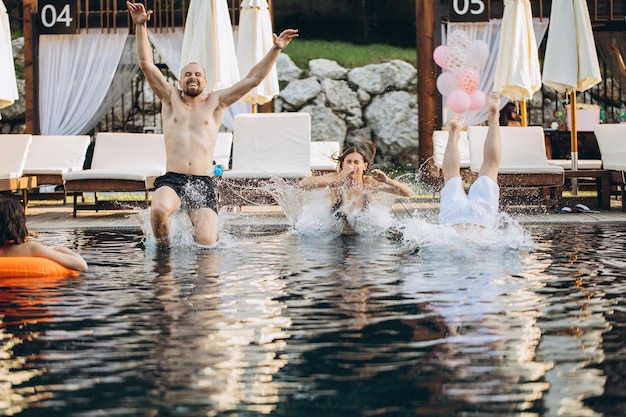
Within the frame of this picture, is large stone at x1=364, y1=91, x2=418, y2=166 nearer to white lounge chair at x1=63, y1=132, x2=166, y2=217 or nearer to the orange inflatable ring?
white lounge chair at x1=63, y1=132, x2=166, y2=217

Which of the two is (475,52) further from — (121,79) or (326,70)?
(326,70)

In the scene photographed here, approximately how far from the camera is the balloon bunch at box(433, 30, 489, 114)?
44.1 feet

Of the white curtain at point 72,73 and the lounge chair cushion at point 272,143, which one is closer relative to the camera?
the lounge chair cushion at point 272,143

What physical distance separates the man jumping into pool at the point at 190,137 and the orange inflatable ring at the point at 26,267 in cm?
160

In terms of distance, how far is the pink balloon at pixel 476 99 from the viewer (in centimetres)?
1383

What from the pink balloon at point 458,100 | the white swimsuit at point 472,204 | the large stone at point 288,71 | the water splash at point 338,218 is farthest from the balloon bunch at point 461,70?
the large stone at point 288,71

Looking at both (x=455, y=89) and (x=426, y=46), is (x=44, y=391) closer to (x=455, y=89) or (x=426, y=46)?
(x=455, y=89)

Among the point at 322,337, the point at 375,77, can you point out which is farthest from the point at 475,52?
the point at 322,337

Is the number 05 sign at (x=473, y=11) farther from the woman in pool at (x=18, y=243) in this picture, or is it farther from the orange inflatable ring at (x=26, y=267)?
the orange inflatable ring at (x=26, y=267)

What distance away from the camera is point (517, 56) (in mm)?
13039

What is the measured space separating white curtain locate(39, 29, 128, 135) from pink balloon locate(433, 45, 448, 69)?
483 centimetres

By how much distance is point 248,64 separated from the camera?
13.1 meters

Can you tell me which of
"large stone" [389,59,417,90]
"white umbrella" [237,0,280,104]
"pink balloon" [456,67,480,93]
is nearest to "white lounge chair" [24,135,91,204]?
"white umbrella" [237,0,280,104]

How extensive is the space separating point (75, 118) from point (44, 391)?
41.8 ft
